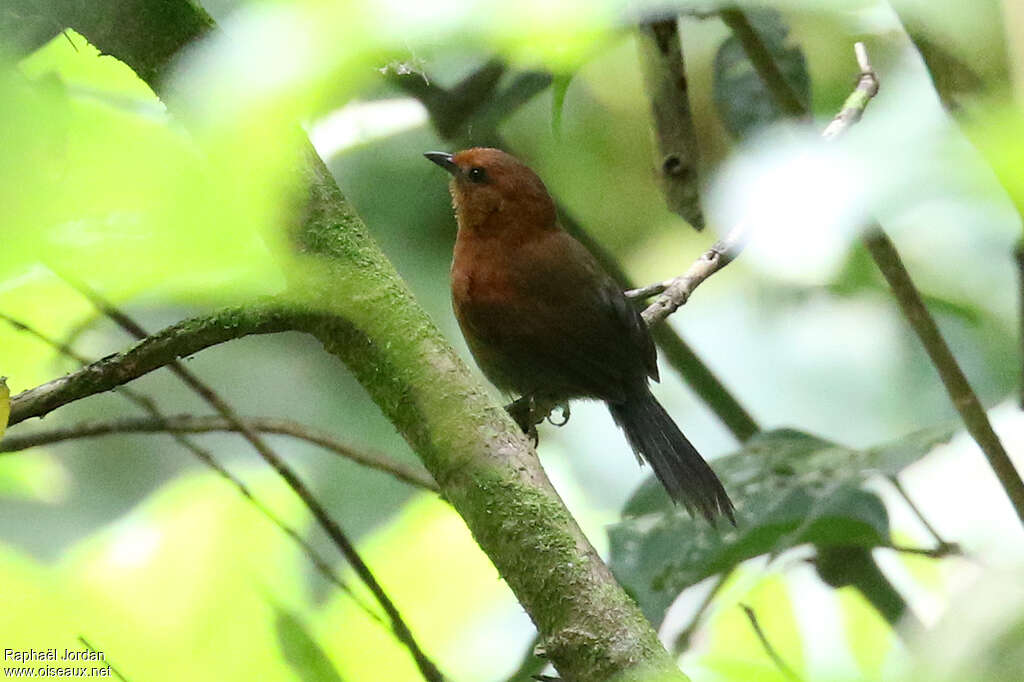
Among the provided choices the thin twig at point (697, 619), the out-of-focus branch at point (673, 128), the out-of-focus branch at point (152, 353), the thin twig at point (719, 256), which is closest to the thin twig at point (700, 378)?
the thin twig at point (719, 256)

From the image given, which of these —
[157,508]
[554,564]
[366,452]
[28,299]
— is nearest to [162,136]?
[28,299]

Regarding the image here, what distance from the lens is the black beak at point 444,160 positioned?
8.34ft

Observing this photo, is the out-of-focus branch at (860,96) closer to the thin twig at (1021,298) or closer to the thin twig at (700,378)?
the thin twig at (1021,298)

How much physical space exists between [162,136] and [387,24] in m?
0.12

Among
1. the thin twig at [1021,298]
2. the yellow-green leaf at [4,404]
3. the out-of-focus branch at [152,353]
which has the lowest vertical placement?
the thin twig at [1021,298]

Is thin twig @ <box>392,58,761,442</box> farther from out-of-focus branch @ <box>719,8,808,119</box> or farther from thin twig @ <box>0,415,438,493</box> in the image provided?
thin twig @ <box>0,415,438,493</box>

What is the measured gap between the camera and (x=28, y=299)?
2.14ft

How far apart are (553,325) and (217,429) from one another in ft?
3.05

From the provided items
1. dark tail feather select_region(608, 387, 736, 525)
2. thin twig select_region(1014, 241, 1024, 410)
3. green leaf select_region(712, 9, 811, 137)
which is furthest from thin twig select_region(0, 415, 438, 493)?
green leaf select_region(712, 9, 811, 137)

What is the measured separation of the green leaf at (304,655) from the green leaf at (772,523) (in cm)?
87

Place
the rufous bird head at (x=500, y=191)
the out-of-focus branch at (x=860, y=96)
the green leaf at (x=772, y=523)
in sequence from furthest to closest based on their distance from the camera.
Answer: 1. the rufous bird head at (x=500, y=191)
2. the green leaf at (x=772, y=523)
3. the out-of-focus branch at (x=860, y=96)

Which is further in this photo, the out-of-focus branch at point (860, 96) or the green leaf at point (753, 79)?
the green leaf at point (753, 79)

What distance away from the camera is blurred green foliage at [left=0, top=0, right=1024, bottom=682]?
0.37 metres

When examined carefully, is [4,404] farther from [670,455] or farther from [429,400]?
[670,455]
